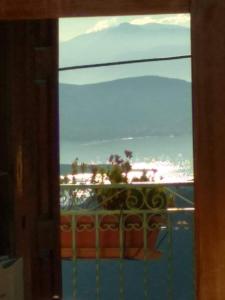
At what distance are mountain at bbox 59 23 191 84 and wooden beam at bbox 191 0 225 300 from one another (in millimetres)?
1741

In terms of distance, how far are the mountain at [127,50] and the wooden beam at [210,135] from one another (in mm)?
1741

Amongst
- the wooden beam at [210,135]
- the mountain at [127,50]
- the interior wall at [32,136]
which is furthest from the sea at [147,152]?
the wooden beam at [210,135]

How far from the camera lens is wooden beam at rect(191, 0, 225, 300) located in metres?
2.44

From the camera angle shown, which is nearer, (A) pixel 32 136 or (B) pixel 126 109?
(A) pixel 32 136

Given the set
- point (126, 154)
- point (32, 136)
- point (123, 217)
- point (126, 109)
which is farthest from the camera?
point (126, 109)

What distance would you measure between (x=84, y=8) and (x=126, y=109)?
89.7 inches

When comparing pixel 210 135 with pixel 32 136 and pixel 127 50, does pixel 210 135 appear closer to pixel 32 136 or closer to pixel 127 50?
pixel 32 136

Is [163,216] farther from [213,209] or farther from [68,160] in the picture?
[213,209]

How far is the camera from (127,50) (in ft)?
14.2

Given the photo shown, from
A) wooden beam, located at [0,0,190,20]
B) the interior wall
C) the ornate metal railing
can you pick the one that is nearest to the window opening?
the ornate metal railing

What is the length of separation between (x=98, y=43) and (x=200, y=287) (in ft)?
7.27

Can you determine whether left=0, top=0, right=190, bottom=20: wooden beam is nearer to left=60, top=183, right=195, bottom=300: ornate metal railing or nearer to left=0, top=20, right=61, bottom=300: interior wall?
left=0, top=20, right=61, bottom=300: interior wall

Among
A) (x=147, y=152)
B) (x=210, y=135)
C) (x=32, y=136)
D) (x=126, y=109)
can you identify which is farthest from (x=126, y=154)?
(x=210, y=135)

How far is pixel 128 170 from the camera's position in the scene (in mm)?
4293
